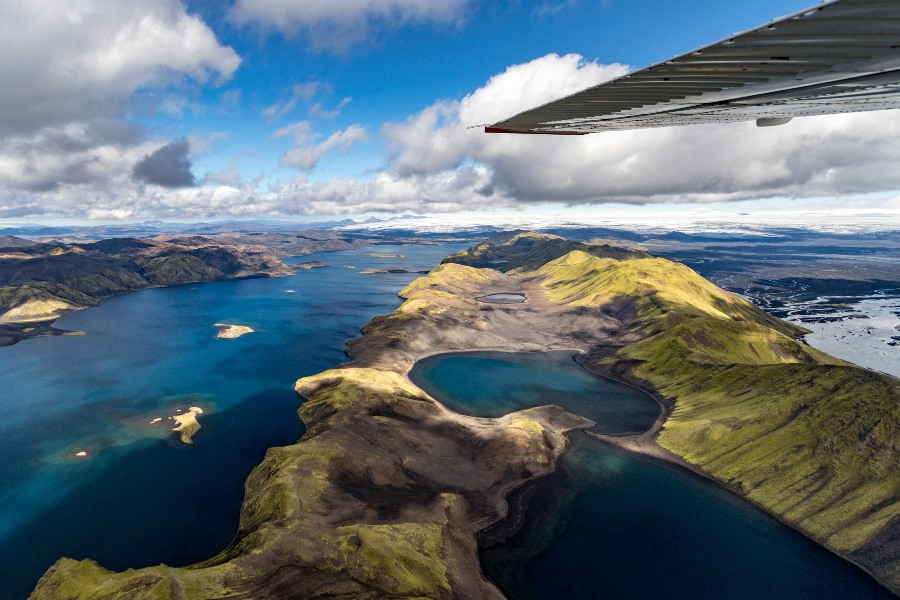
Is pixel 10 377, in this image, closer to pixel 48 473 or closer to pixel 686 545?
pixel 48 473

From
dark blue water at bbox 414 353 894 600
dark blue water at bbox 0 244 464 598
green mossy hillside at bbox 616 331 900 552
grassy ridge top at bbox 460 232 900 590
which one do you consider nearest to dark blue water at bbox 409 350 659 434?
grassy ridge top at bbox 460 232 900 590

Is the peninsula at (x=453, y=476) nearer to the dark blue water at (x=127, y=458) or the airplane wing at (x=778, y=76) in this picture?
the dark blue water at (x=127, y=458)

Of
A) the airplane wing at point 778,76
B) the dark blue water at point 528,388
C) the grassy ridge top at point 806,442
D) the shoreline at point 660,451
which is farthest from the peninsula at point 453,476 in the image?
the airplane wing at point 778,76

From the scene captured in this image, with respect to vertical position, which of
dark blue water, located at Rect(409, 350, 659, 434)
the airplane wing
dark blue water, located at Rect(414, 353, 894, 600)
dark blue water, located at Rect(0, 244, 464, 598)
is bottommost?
dark blue water, located at Rect(414, 353, 894, 600)

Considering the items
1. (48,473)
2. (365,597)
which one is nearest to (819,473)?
(365,597)

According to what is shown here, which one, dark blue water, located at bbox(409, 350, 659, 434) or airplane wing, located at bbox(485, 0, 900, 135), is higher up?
airplane wing, located at bbox(485, 0, 900, 135)

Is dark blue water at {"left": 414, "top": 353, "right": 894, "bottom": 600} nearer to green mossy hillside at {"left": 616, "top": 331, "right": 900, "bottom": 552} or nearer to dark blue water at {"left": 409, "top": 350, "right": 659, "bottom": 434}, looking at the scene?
green mossy hillside at {"left": 616, "top": 331, "right": 900, "bottom": 552}
